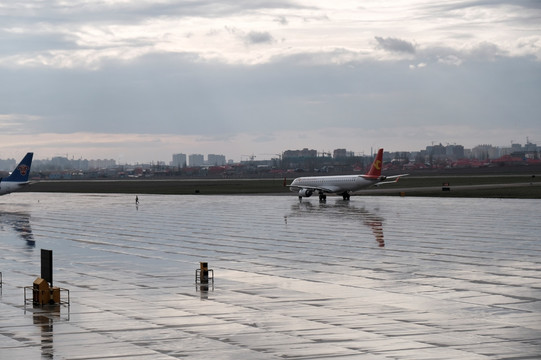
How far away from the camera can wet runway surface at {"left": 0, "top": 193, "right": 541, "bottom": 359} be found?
72.3 feet

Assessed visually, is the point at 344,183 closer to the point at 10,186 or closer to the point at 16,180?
the point at 16,180

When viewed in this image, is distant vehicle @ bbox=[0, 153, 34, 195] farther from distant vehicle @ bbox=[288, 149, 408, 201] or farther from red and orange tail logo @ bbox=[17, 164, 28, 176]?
distant vehicle @ bbox=[288, 149, 408, 201]

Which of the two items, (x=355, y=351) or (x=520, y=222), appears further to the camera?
(x=520, y=222)

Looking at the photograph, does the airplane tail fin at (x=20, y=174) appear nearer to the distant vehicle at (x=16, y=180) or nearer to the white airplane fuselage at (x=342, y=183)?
the distant vehicle at (x=16, y=180)

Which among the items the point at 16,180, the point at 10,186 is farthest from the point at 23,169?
the point at 10,186

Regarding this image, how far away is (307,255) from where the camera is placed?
148 ft

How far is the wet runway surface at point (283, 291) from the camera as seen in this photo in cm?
2205

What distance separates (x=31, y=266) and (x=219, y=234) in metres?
20.9

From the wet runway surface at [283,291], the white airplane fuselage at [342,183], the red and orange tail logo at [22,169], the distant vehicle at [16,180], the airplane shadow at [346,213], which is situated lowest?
the wet runway surface at [283,291]

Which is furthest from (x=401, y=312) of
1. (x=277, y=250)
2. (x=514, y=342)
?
(x=277, y=250)

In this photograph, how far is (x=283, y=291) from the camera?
105ft

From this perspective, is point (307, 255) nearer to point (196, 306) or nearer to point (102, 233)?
point (196, 306)

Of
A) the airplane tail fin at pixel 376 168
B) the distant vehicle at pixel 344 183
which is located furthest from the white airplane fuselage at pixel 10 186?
the airplane tail fin at pixel 376 168

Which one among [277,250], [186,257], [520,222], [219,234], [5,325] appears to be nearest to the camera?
[5,325]
